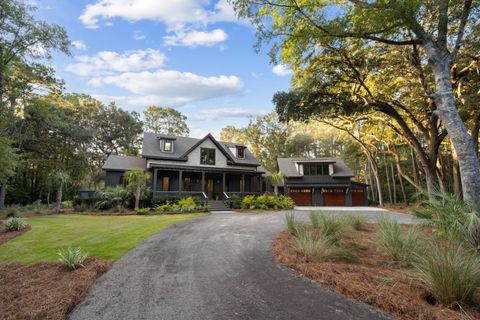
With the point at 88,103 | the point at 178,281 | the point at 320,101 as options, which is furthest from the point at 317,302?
the point at 88,103

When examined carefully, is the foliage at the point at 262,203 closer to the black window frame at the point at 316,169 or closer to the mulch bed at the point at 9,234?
the black window frame at the point at 316,169

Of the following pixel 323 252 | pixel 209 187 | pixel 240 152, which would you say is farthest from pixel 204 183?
pixel 323 252

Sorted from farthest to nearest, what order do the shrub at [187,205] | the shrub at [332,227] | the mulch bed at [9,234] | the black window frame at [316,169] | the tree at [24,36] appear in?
the black window frame at [316,169], the shrub at [187,205], the tree at [24,36], the mulch bed at [9,234], the shrub at [332,227]

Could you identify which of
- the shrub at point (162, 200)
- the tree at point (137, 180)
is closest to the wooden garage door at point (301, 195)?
the shrub at point (162, 200)

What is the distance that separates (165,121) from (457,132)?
34803 millimetres

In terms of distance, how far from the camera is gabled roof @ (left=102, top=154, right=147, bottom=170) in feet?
64.6

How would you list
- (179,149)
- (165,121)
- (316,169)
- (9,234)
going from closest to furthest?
1. (9,234)
2. (179,149)
3. (316,169)
4. (165,121)

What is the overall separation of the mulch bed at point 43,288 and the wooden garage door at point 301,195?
22.8 m

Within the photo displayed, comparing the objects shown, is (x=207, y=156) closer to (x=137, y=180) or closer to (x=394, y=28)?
(x=137, y=180)

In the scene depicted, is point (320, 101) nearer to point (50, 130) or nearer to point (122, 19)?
point (122, 19)

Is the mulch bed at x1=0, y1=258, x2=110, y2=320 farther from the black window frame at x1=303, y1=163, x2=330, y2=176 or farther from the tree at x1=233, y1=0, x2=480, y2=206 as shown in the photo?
the black window frame at x1=303, y1=163, x2=330, y2=176

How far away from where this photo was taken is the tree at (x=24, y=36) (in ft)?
35.9

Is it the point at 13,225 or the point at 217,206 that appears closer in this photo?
the point at 13,225

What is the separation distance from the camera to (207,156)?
2223cm
